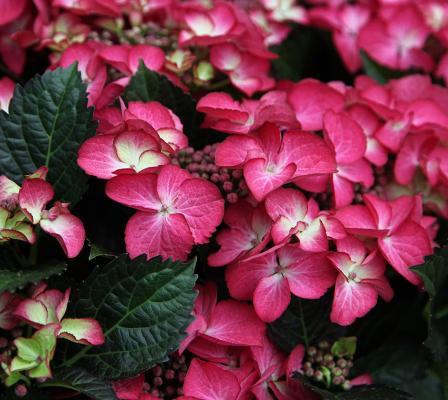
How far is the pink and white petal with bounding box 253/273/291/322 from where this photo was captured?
33.6 inches

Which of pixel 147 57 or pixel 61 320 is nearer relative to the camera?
pixel 61 320

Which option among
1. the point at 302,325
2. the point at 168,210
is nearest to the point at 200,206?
the point at 168,210

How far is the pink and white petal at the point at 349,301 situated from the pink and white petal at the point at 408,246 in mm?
70

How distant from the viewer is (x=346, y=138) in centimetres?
98

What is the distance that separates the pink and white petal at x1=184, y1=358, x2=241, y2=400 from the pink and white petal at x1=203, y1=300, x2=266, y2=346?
0.13 ft

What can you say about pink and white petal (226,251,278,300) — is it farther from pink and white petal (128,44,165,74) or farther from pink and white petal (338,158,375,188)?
pink and white petal (128,44,165,74)

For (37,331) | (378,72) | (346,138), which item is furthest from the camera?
(378,72)

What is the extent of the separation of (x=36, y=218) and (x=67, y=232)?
0.14ft

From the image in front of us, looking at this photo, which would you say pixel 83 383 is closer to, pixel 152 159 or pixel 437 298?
pixel 152 159

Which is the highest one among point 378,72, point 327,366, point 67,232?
point 67,232

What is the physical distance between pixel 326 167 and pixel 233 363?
301 millimetres

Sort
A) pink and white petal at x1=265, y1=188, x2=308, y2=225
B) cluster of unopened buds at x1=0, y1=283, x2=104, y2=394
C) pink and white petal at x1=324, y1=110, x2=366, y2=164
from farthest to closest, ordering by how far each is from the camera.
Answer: pink and white petal at x1=324, y1=110, x2=366, y2=164, pink and white petal at x1=265, y1=188, x2=308, y2=225, cluster of unopened buds at x1=0, y1=283, x2=104, y2=394

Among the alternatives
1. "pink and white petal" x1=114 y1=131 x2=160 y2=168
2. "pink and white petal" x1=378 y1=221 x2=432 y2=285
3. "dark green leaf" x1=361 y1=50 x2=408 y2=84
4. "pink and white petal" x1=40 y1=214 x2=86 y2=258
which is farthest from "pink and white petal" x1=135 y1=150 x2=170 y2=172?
"dark green leaf" x1=361 y1=50 x2=408 y2=84

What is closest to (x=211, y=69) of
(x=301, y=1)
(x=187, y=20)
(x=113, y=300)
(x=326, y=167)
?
(x=187, y=20)
